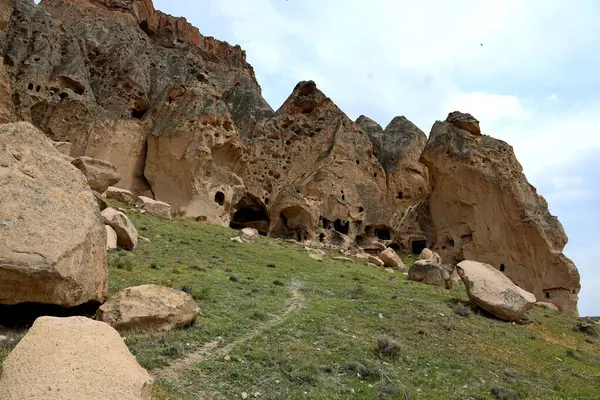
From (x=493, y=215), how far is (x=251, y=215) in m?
19.1

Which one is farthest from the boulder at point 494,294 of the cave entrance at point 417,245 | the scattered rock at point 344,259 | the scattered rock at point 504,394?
the cave entrance at point 417,245

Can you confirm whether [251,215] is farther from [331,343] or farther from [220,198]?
[331,343]

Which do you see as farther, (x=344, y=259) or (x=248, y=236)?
(x=344, y=259)

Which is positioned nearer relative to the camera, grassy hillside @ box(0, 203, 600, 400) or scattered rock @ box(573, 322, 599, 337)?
grassy hillside @ box(0, 203, 600, 400)

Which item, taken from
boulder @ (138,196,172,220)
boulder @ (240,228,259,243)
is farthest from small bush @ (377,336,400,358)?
boulder @ (138,196,172,220)

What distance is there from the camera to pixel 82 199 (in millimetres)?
9383

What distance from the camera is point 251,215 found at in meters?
41.2

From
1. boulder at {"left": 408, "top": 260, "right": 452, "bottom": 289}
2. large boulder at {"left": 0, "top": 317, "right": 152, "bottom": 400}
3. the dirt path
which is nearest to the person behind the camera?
large boulder at {"left": 0, "top": 317, "right": 152, "bottom": 400}

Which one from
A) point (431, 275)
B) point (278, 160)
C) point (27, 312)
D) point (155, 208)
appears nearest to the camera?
point (27, 312)

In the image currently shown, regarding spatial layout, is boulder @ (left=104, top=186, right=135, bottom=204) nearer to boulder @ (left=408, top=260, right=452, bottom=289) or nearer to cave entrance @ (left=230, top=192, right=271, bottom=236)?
cave entrance @ (left=230, top=192, right=271, bottom=236)

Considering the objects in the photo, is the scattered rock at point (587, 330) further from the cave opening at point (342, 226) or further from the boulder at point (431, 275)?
the cave opening at point (342, 226)

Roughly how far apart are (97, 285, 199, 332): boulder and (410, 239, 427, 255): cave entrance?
115 ft

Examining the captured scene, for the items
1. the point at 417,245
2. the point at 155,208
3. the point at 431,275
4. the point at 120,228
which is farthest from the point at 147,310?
the point at 417,245

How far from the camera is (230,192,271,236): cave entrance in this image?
128ft
